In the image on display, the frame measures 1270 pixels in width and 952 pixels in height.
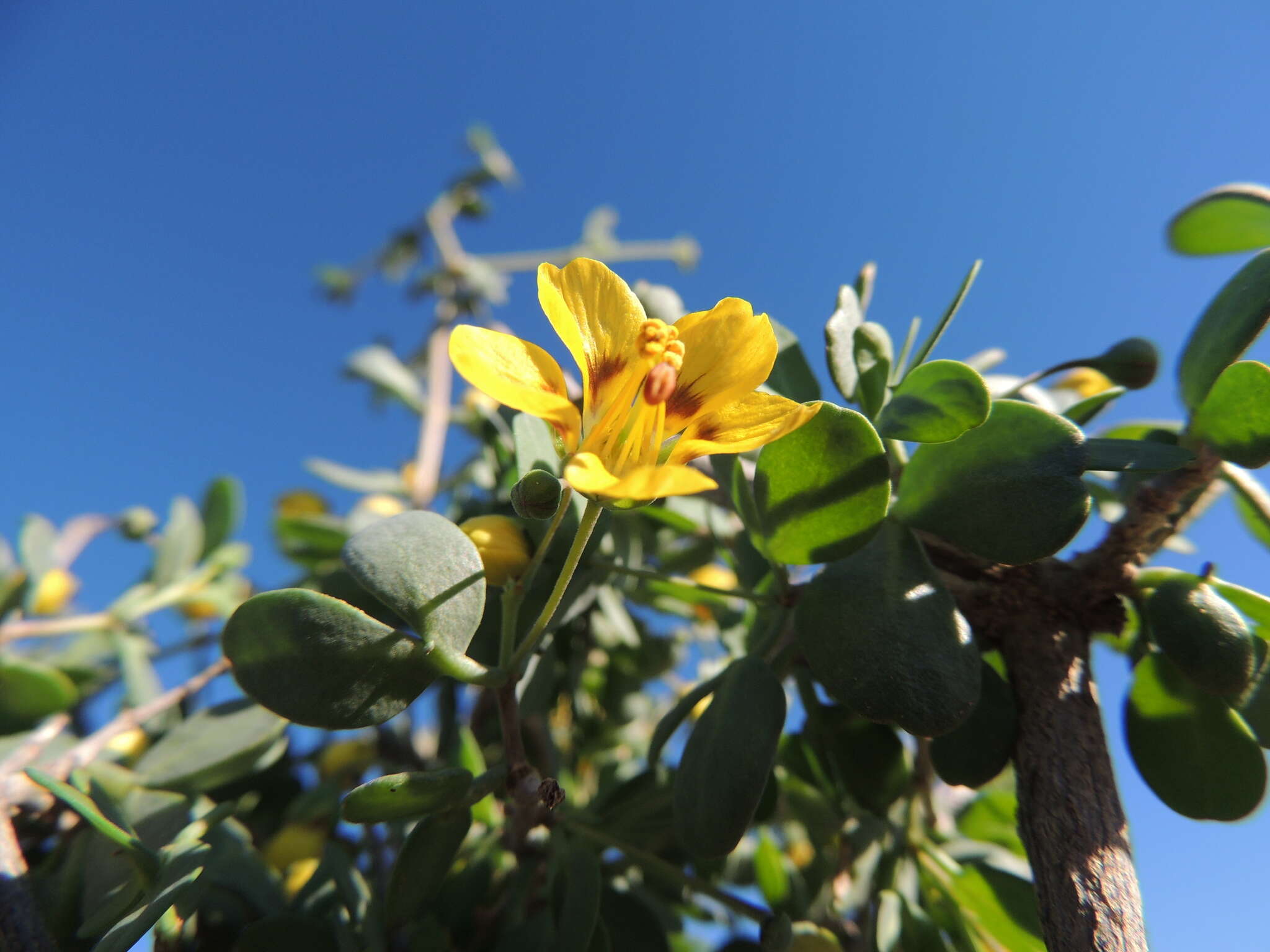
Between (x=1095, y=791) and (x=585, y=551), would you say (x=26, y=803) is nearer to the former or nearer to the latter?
(x=585, y=551)

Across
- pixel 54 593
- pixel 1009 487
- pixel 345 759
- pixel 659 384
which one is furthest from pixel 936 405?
pixel 54 593

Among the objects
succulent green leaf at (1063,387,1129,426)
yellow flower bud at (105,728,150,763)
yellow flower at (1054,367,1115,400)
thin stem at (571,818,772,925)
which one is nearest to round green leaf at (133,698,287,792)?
yellow flower bud at (105,728,150,763)

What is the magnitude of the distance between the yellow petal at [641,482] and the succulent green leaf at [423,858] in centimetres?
53

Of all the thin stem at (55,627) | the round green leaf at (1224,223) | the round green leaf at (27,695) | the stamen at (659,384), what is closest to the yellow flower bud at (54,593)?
the thin stem at (55,627)

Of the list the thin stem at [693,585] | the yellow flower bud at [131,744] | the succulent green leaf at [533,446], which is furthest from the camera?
the yellow flower bud at [131,744]

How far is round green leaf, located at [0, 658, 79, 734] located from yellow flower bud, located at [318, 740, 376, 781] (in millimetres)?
698

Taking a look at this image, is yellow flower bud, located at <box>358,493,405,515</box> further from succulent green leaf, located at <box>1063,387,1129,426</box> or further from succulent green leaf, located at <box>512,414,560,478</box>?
succulent green leaf, located at <box>1063,387,1129,426</box>

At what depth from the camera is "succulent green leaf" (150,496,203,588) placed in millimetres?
2076

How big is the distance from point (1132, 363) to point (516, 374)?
1030mm

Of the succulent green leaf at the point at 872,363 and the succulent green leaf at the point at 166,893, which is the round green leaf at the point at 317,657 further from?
the succulent green leaf at the point at 872,363

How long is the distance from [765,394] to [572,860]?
0.77 metres

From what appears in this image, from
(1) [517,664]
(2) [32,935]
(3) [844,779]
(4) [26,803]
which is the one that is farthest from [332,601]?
(4) [26,803]

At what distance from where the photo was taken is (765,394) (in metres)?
0.99

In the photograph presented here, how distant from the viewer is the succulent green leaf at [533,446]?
41.2 inches
